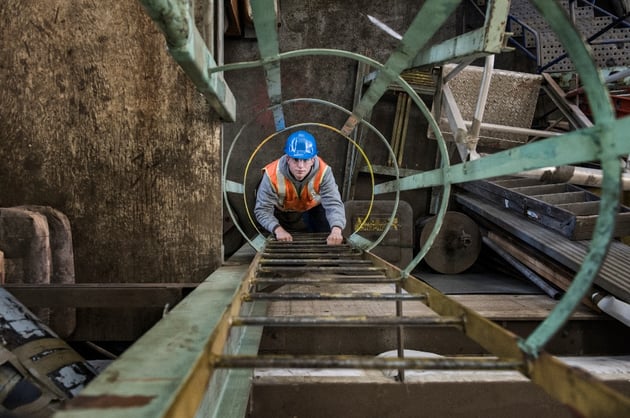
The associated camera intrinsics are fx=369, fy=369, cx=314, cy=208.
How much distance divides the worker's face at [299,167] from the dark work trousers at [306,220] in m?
0.82

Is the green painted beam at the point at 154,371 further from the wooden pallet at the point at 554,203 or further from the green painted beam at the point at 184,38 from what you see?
the wooden pallet at the point at 554,203

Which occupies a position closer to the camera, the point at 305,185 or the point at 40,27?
the point at 40,27

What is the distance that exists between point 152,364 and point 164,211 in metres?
2.04

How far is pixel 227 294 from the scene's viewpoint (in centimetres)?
180

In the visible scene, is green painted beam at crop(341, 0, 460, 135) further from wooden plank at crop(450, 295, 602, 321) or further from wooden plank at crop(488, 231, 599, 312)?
wooden plank at crop(488, 231, 599, 312)

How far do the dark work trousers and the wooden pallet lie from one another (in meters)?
2.49

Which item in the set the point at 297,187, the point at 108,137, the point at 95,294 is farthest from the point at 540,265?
the point at 108,137

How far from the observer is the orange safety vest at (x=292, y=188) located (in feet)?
13.5

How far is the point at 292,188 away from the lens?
417cm

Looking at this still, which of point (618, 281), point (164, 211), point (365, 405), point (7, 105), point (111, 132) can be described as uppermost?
point (7, 105)

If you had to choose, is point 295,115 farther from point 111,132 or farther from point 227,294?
point 227,294

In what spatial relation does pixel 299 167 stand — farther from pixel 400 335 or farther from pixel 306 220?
pixel 400 335

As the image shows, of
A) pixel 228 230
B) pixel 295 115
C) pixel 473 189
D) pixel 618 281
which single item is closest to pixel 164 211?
pixel 228 230

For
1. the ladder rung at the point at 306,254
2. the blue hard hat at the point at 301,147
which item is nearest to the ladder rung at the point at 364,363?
the ladder rung at the point at 306,254
